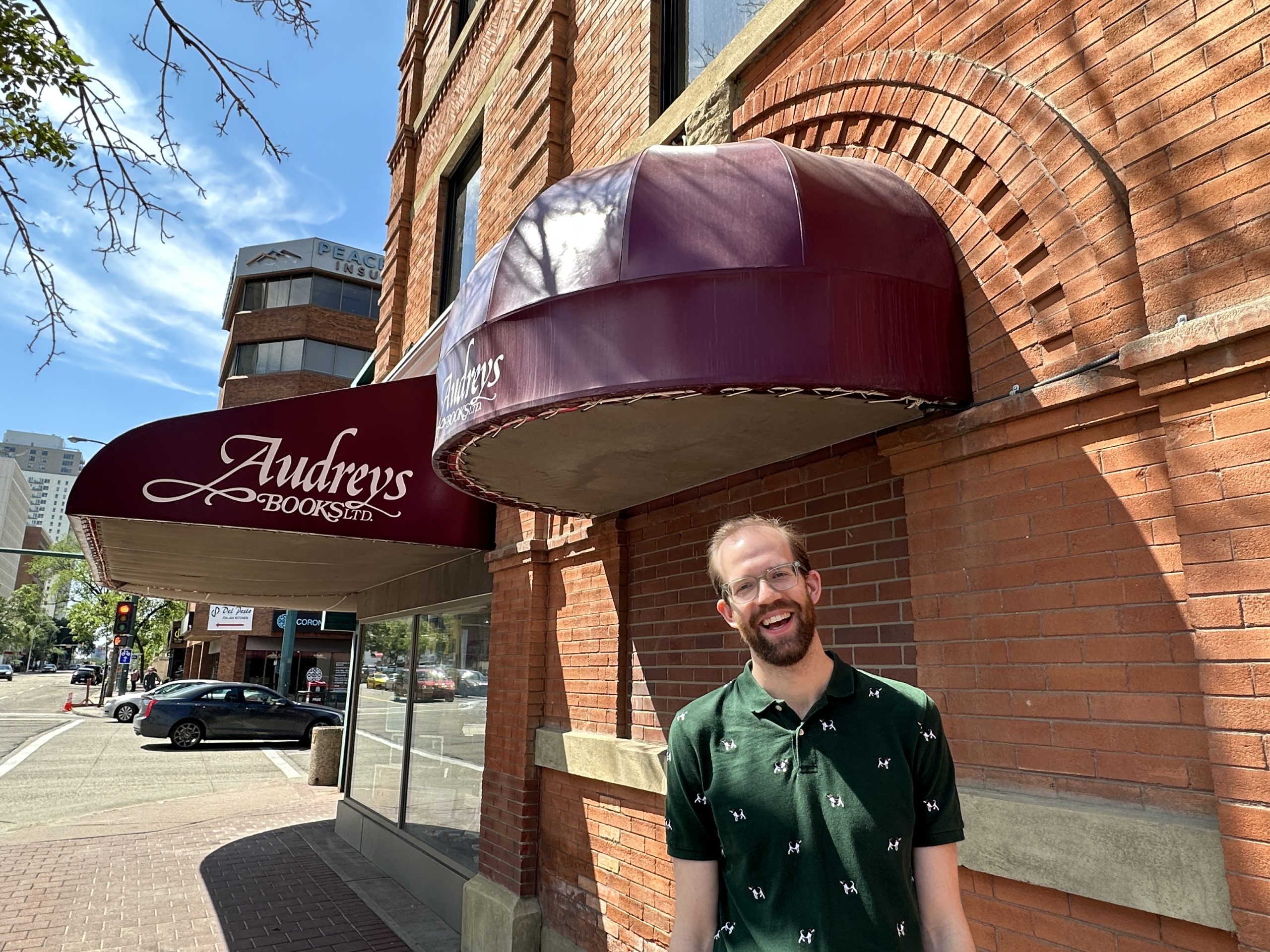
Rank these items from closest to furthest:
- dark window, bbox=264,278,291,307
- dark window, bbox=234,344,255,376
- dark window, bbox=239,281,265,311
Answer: dark window, bbox=234,344,255,376 < dark window, bbox=264,278,291,307 < dark window, bbox=239,281,265,311

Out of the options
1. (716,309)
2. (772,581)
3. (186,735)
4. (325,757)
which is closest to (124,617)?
(186,735)

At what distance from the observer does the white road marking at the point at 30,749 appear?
15695 mm

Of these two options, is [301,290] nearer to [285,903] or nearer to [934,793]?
[285,903]

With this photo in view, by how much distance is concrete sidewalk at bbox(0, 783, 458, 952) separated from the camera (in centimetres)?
644

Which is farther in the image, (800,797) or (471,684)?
(471,684)

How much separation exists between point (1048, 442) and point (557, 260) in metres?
1.99

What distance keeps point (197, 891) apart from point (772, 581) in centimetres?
813

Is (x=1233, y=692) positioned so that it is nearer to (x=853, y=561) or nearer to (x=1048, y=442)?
(x=1048, y=442)

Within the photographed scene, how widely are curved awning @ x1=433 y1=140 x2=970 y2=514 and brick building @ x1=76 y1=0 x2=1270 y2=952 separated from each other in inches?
0.6

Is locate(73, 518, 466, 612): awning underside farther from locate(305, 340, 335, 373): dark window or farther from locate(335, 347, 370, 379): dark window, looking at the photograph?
locate(335, 347, 370, 379): dark window

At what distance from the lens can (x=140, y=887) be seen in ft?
25.4

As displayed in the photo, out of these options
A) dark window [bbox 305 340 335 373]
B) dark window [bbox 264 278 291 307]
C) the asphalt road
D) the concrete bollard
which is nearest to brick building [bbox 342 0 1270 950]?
the concrete bollard

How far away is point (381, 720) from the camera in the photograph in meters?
10.3

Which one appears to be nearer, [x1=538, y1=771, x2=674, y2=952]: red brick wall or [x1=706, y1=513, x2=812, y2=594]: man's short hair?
[x1=706, y1=513, x2=812, y2=594]: man's short hair
